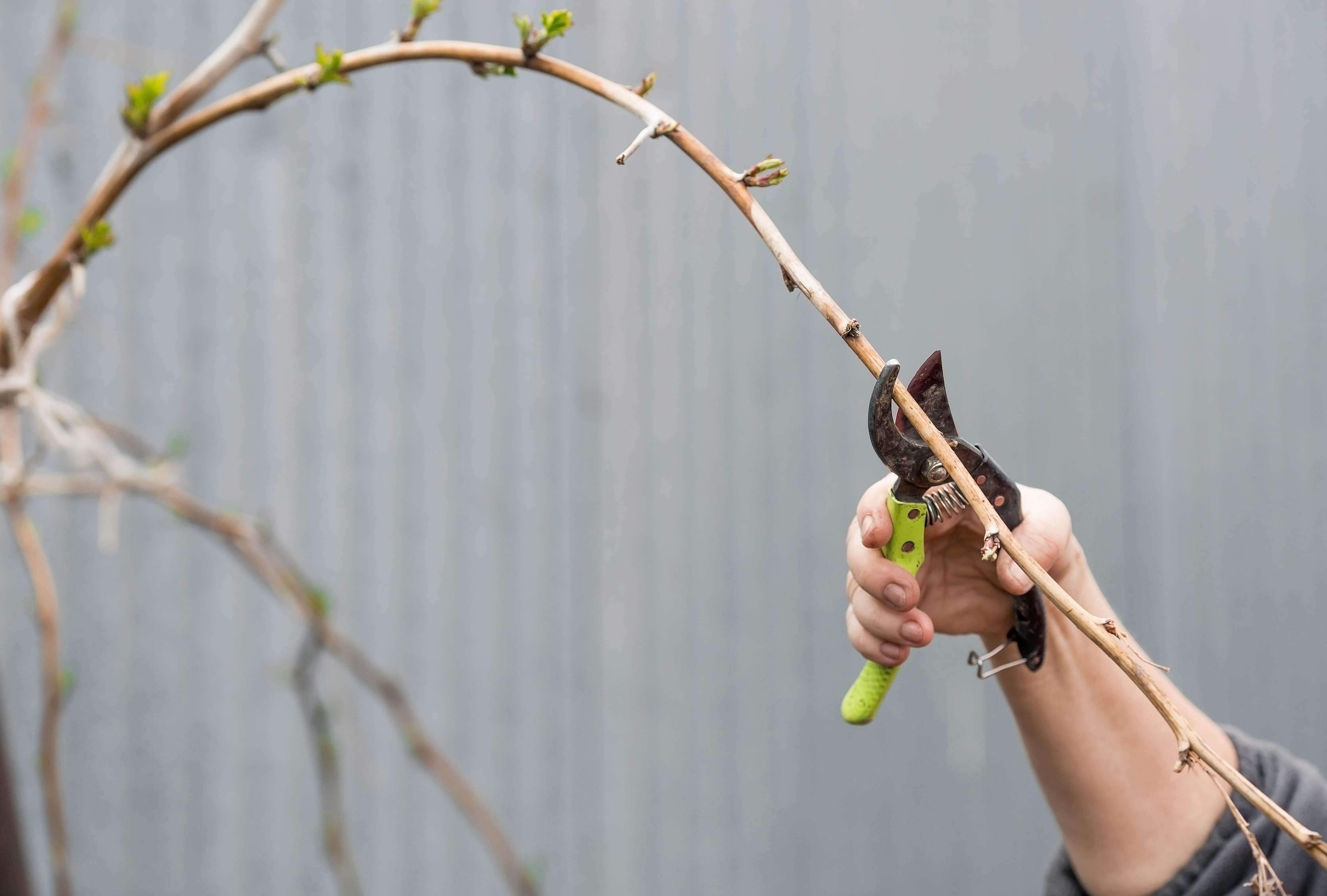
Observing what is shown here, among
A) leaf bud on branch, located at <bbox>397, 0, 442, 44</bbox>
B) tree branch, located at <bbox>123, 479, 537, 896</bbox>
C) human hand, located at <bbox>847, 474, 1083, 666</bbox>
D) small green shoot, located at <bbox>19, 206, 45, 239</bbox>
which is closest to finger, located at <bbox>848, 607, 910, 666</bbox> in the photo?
human hand, located at <bbox>847, 474, 1083, 666</bbox>

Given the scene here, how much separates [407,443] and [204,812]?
663 millimetres

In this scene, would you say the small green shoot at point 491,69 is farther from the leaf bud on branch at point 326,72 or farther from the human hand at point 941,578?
the human hand at point 941,578

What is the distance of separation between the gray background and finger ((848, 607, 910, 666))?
120 centimetres

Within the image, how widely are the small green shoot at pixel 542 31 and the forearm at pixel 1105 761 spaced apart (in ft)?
1.45

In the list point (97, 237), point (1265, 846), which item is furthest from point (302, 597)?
point (1265, 846)

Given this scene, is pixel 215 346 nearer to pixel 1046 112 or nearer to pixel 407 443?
pixel 407 443

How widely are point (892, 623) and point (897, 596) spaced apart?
2 cm

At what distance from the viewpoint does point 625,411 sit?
68.5 inches

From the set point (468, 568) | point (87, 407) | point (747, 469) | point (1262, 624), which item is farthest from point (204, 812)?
point (1262, 624)

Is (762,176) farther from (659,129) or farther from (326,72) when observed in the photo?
(326,72)

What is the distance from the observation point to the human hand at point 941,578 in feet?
1.58

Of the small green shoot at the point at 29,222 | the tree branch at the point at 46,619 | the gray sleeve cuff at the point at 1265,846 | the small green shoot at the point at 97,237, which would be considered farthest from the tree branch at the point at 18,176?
the gray sleeve cuff at the point at 1265,846

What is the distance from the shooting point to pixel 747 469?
180 centimetres

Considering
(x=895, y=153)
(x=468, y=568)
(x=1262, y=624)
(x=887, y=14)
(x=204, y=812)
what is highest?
(x=887, y=14)
